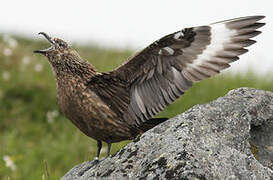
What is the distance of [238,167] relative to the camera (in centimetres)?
334

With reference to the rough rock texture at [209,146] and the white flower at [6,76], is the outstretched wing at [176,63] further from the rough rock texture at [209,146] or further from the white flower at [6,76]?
the white flower at [6,76]

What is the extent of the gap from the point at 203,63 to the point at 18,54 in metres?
7.53

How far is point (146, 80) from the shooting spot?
4.67 meters

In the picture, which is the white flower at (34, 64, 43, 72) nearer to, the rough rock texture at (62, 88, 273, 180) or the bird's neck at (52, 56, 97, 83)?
the bird's neck at (52, 56, 97, 83)

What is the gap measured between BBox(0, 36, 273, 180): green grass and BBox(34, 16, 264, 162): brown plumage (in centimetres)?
260

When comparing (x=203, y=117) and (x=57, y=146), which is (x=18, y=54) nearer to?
(x=57, y=146)

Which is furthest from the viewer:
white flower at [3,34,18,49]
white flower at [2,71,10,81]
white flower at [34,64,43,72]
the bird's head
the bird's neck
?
white flower at [3,34,18,49]

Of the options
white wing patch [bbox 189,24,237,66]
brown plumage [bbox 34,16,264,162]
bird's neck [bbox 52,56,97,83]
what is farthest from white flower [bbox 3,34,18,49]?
white wing patch [bbox 189,24,237,66]

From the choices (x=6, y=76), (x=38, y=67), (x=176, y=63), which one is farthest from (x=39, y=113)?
(x=176, y=63)

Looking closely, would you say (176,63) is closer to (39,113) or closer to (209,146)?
(209,146)

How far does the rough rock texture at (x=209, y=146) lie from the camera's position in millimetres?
3268

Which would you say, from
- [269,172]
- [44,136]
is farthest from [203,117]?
[44,136]

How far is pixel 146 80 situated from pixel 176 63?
33 centimetres

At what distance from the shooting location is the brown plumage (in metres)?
4.46
